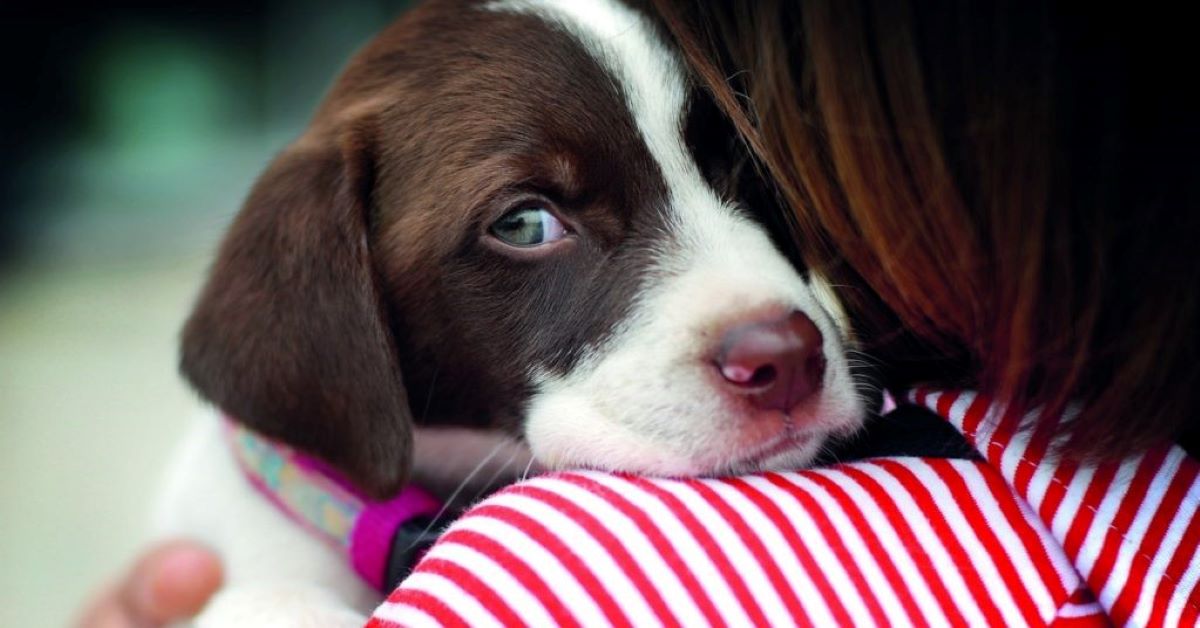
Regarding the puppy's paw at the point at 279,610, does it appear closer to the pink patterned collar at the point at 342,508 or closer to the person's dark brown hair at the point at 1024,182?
the pink patterned collar at the point at 342,508

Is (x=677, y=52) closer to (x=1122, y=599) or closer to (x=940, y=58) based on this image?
(x=940, y=58)

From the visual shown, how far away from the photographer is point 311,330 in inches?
59.7

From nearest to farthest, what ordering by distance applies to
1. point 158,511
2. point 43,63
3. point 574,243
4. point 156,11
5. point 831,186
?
point 831,186 < point 574,243 < point 158,511 < point 43,63 < point 156,11

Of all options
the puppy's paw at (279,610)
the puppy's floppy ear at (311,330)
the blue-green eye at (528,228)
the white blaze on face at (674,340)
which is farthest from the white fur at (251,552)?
the blue-green eye at (528,228)

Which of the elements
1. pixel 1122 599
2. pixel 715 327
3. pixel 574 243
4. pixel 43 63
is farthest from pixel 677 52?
pixel 43 63

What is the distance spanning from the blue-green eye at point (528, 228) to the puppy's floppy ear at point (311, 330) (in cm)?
20

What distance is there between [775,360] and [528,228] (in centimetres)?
42

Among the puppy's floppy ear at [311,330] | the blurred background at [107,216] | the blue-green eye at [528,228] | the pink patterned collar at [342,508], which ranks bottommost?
the blurred background at [107,216]

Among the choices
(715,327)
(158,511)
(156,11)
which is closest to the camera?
(715,327)

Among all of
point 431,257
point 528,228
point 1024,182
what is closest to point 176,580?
point 431,257

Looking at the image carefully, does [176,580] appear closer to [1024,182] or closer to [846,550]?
[846,550]

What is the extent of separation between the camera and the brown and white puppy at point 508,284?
1340 mm

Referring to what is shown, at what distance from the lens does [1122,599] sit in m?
0.93

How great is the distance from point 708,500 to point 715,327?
1.19ft
